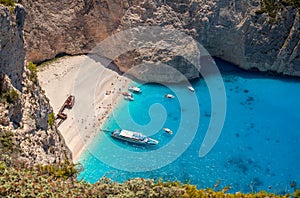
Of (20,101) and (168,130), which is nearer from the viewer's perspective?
(20,101)

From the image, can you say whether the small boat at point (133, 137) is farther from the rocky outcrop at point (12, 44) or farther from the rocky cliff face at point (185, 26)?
the rocky outcrop at point (12, 44)

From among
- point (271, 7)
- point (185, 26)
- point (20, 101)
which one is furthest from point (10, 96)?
point (271, 7)

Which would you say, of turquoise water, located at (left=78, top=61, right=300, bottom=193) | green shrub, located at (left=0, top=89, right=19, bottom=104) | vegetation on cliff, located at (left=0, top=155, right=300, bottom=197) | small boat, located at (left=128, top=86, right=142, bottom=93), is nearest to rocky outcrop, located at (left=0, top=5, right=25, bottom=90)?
green shrub, located at (left=0, top=89, right=19, bottom=104)

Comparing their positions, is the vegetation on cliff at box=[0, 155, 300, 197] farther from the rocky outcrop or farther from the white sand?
the white sand

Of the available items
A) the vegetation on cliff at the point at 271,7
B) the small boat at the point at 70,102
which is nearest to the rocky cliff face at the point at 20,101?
the small boat at the point at 70,102

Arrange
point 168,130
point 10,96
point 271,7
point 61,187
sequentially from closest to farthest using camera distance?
1. point 61,187
2. point 10,96
3. point 168,130
4. point 271,7

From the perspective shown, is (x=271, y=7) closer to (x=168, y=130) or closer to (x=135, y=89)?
(x=135, y=89)

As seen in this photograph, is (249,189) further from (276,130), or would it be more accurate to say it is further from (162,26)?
(162,26)

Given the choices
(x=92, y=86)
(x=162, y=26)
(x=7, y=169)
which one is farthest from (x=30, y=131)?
(x=162, y=26)
